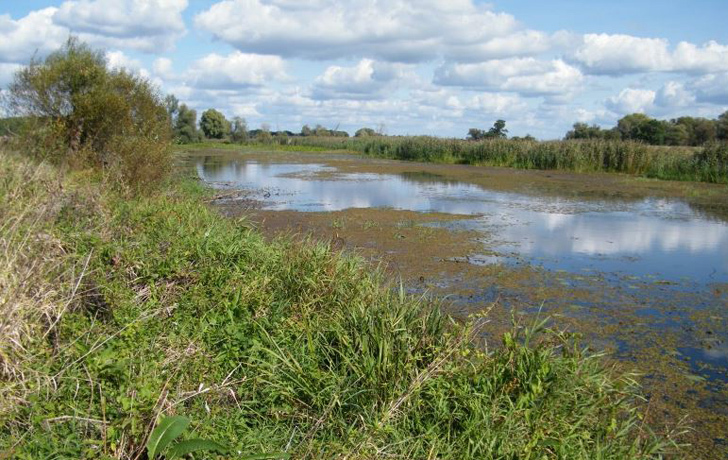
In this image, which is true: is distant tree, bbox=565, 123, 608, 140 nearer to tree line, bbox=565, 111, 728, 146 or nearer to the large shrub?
tree line, bbox=565, 111, 728, 146

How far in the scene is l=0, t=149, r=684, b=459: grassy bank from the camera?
328 cm

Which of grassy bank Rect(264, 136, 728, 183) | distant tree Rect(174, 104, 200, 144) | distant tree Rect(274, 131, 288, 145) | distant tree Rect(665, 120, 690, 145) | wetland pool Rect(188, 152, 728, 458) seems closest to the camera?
wetland pool Rect(188, 152, 728, 458)

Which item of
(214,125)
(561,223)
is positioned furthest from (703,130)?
(214,125)

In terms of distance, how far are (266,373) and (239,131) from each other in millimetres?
68623

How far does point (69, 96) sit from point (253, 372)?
37.7ft

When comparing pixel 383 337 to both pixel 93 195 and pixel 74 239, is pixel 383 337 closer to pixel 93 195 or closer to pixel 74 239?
pixel 74 239

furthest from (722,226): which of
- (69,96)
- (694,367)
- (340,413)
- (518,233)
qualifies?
(69,96)

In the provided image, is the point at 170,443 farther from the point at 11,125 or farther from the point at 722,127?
the point at 722,127

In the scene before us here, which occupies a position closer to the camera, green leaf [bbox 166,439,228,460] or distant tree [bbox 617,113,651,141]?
green leaf [bbox 166,439,228,460]

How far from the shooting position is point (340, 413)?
3.82m

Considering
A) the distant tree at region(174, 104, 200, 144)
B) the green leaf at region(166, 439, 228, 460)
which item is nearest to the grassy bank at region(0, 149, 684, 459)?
the green leaf at region(166, 439, 228, 460)

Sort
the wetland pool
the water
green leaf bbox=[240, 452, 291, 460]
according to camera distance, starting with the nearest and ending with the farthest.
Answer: green leaf bbox=[240, 452, 291, 460]
the wetland pool
the water

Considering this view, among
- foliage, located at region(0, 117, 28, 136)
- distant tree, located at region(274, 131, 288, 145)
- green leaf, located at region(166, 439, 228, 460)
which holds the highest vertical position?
distant tree, located at region(274, 131, 288, 145)

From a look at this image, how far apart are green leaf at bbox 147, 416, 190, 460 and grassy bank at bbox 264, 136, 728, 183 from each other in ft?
77.7
